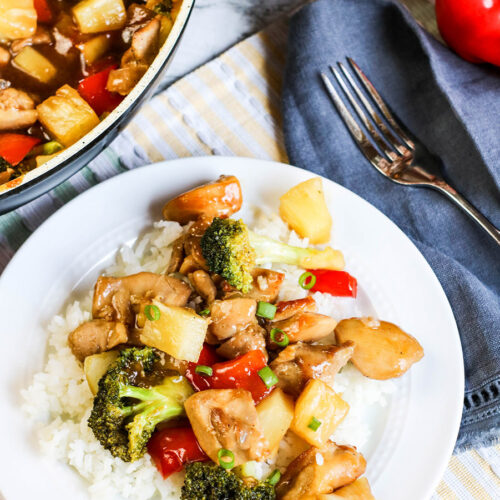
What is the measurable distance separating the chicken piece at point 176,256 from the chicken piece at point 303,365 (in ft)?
1.85

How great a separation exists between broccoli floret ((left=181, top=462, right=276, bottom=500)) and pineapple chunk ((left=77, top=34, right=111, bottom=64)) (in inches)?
62.0

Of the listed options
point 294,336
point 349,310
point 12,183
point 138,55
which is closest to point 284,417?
point 294,336

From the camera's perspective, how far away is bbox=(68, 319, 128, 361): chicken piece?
2.50m

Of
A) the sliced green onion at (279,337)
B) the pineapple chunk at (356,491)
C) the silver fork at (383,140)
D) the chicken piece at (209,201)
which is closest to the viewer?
the pineapple chunk at (356,491)

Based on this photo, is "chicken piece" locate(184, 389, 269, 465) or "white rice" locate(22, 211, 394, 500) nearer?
"chicken piece" locate(184, 389, 269, 465)

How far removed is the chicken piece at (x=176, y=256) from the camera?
276cm

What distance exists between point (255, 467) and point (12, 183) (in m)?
1.35

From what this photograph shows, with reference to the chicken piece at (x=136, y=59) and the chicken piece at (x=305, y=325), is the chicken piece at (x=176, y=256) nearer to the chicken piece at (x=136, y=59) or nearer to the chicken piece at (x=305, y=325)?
the chicken piece at (x=305, y=325)

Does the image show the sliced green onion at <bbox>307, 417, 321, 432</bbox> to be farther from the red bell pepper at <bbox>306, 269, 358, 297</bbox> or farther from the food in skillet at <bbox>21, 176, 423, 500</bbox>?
the red bell pepper at <bbox>306, 269, 358, 297</bbox>

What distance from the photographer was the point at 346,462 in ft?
8.08

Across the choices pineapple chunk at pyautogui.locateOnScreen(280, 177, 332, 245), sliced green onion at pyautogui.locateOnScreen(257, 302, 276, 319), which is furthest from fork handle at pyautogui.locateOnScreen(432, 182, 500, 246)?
sliced green onion at pyautogui.locateOnScreen(257, 302, 276, 319)

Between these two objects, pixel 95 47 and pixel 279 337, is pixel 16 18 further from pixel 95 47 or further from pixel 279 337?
pixel 279 337

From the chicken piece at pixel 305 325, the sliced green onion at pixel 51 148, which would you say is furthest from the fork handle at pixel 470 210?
the sliced green onion at pixel 51 148

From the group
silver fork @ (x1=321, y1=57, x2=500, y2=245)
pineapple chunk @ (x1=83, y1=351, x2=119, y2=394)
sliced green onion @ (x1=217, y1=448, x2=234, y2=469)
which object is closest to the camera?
sliced green onion @ (x1=217, y1=448, x2=234, y2=469)
